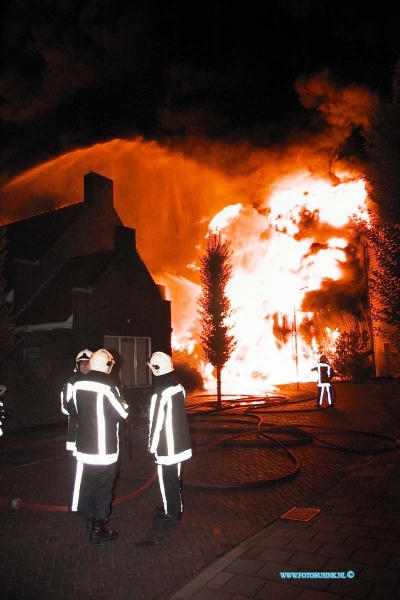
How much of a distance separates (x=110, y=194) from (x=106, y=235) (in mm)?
2031

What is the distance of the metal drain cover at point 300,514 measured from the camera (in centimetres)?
→ 511

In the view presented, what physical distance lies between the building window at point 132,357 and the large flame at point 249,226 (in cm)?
813

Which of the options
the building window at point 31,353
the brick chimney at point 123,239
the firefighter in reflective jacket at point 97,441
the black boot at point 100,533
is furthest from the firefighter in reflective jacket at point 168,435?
the brick chimney at point 123,239

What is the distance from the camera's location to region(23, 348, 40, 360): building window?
56.2 ft

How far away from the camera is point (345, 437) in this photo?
1002 cm

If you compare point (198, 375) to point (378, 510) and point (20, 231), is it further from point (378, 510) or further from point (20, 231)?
point (378, 510)

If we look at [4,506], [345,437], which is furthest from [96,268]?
[4,506]

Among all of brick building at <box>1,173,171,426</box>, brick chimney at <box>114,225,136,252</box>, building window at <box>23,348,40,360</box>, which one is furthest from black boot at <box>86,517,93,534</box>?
brick chimney at <box>114,225,136,252</box>

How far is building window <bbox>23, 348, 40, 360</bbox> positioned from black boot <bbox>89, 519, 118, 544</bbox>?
13196mm

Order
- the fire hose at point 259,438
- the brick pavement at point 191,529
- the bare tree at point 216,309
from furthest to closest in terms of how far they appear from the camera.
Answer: the bare tree at point 216,309
the fire hose at point 259,438
the brick pavement at point 191,529

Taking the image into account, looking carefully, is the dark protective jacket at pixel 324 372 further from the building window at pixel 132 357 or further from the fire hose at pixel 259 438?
the building window at pixel 132 357

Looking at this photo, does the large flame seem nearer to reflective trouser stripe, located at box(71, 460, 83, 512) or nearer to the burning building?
the burning building

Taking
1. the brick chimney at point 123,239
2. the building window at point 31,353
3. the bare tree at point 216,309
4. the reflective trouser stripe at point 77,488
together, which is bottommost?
the reflective trouser stripe at point 77,488

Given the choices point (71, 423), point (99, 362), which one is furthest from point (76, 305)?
point (99, 362)
